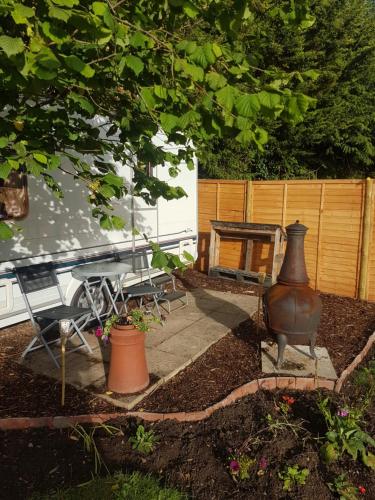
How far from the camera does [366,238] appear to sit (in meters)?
6.50

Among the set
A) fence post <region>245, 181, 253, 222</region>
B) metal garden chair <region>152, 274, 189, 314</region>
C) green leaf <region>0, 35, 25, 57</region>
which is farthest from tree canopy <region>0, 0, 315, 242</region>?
fence post <region>245, 181, 253, 222</region>

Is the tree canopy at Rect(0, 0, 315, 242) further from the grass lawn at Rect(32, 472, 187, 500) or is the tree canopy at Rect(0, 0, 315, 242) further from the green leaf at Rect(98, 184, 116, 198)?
the grass lawn at Rect(32, 472, 187, 500)

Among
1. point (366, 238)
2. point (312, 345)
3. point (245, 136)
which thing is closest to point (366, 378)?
point (312, 345)

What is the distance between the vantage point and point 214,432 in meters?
2.98

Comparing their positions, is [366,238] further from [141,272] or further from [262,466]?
[262,466]

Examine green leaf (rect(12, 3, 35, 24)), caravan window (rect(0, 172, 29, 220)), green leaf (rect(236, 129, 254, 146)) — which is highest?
green leaf (rect(12, 3, 35, 24))

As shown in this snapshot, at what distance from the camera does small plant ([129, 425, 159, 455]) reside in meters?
2.68

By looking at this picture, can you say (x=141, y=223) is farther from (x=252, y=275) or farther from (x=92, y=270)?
(x=252, y=275)

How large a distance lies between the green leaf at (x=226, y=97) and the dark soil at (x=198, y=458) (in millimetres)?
2299

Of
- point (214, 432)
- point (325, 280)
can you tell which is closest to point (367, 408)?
point (214, 432)

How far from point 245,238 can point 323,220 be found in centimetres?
173

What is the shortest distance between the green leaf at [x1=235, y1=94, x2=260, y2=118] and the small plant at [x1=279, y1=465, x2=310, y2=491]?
2216 millimetres

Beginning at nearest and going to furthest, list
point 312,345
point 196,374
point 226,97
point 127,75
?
point 226,97 < point 127,75 < point 196,374 < point 312,345

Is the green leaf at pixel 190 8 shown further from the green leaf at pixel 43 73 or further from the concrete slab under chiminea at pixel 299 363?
the concrete slab under chiminea at pixel 299 363
